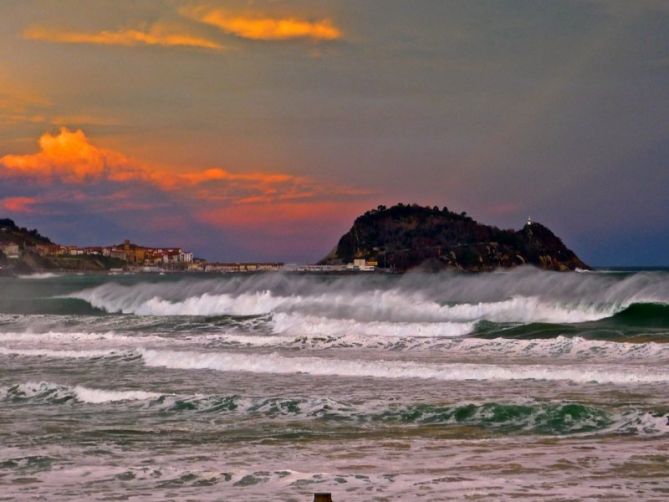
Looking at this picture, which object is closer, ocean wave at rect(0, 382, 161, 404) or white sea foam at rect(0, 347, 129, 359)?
ocean wave at rect(0, 382, 161, 404)

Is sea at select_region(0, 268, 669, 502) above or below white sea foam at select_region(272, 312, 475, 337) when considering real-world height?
below

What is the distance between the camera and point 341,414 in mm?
15141

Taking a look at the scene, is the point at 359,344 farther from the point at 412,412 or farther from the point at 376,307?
the point at 376,307

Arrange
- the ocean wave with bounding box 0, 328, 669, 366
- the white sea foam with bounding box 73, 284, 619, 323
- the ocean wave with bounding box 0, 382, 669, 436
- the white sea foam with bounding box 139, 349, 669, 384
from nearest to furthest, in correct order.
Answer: the ocean wave with bounding box 0, 382, 669, 436
the white sea foam with bounding box 139, 349, 669, 384
the ocean wave with bounding box 0, 328, 669, 366
the white sea foam with bounding box 73, 284, 619, 323

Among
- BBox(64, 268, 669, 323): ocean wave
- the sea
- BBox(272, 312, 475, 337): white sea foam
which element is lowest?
the sea

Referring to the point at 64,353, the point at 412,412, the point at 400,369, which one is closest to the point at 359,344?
the point at 400,369

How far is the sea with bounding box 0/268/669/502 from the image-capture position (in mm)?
10469

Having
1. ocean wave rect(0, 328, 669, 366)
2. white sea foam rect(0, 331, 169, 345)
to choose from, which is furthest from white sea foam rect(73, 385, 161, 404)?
white sea foam rect(0, 331, 169, 345)

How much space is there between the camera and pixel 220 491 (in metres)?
10.1

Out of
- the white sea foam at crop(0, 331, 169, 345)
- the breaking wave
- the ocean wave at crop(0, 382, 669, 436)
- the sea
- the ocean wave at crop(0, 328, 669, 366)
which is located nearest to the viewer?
the sea

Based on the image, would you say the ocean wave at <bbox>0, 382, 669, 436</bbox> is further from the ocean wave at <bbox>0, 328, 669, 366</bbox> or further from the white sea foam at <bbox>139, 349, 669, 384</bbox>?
the ocean wave at <bbox>0, 328, 669, 366</bbox>

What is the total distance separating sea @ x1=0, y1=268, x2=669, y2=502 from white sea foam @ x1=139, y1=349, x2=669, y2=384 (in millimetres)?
76

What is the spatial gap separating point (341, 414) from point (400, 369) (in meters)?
5.83

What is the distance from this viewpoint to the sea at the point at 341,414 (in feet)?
34.3
